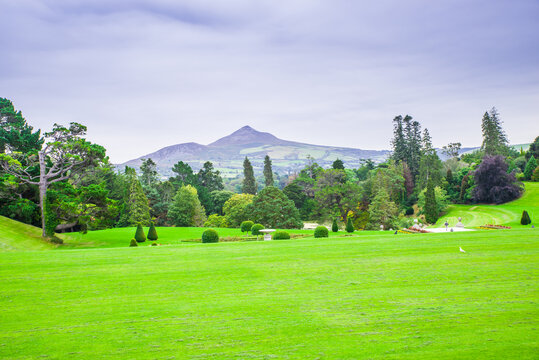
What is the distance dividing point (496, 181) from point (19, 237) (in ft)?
190

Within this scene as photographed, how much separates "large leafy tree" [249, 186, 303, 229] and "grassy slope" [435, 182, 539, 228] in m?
20.2

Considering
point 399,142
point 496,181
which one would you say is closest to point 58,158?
point 496,181

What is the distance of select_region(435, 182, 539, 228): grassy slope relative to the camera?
4125 cm

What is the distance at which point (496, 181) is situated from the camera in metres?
51.2

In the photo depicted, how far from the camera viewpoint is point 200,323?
8.84 meters

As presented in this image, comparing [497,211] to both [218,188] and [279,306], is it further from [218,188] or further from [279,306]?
[218,188]

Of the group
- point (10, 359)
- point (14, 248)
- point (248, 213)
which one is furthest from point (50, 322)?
point (248, 213)

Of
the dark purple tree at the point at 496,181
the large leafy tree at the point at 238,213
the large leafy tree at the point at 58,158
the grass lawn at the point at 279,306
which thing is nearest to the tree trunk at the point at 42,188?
the large leafy tree at the point at 58,158

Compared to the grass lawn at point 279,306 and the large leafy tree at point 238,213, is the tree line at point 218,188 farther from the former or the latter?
the grass lawn at point 279,306

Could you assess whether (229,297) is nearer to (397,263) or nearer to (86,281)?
(86,281)

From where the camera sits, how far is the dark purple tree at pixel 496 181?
165 feet

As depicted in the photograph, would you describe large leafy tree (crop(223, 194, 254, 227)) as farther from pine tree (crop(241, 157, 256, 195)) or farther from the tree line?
pine tree (crop(241, 157, 256, 195))

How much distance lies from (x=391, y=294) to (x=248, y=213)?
40.4 m

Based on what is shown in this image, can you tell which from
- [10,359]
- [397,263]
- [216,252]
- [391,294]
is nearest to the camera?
[10,359]
